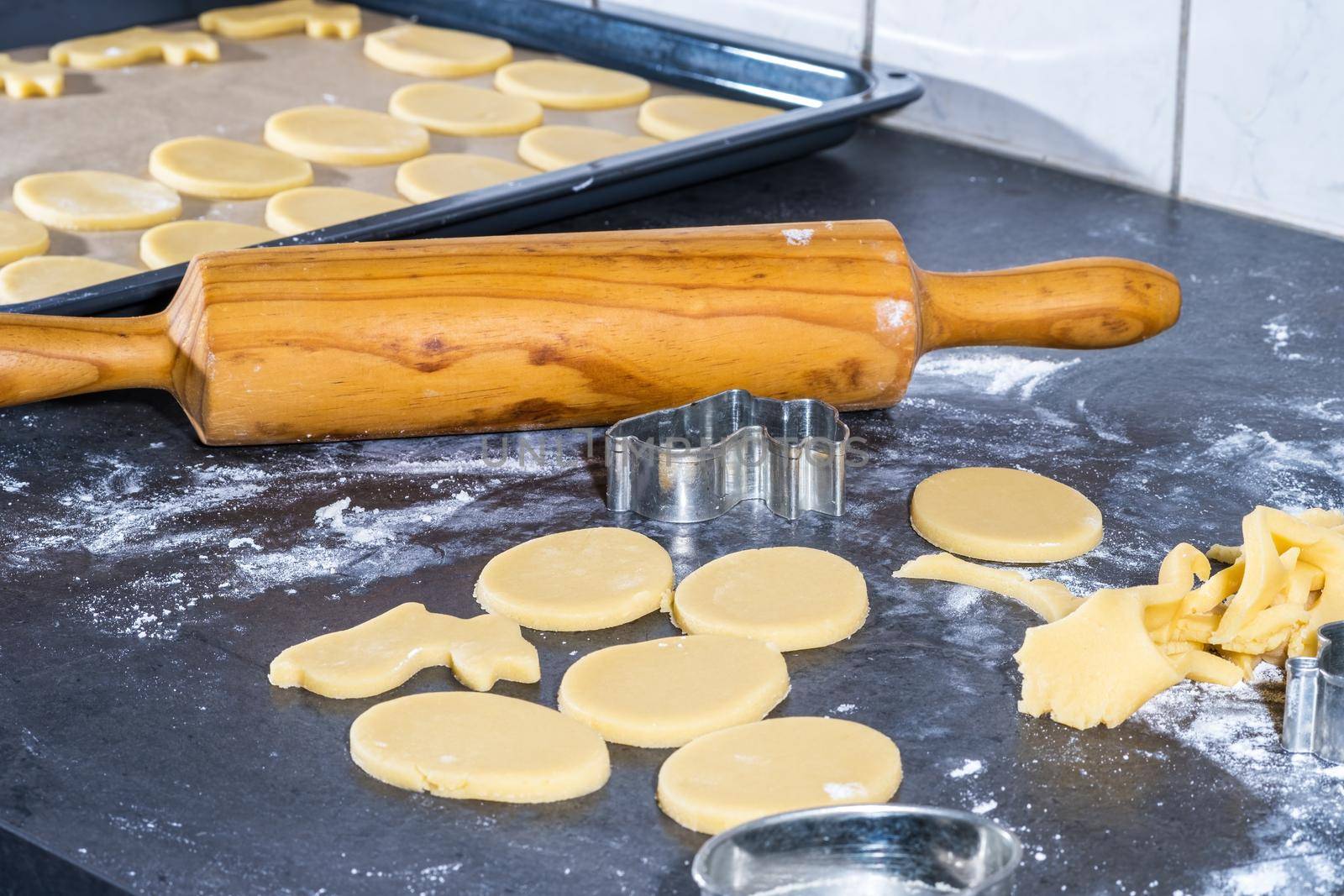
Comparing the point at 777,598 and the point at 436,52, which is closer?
the point at 777,598

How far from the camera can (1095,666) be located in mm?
1019

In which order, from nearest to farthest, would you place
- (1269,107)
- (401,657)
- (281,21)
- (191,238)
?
(401,657), (191,238), (1269,107), (281,21)

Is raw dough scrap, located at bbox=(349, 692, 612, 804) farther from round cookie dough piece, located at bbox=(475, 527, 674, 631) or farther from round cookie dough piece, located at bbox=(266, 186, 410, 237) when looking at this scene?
round cookie dough piece, located at bbox=(266, 186, 410, 237)

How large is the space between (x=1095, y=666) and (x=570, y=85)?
1.57 meters

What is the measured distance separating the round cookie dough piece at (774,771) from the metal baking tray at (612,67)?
2.73 ft

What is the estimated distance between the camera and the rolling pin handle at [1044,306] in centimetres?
144

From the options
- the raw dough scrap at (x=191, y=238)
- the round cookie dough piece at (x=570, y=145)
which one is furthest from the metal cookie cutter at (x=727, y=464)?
the round cookie dough piece at (x=570, y=145)

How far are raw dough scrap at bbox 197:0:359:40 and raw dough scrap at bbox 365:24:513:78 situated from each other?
0.08 m

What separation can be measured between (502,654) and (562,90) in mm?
1444

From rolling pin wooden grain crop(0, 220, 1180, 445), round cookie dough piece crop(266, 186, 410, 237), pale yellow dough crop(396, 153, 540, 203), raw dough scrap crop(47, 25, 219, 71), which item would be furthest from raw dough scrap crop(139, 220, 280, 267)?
raw dough scrap crop(47, 25, 219, 71)

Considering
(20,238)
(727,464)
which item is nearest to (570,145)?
(20,238)

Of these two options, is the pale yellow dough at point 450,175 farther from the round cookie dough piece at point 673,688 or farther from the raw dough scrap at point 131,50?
the round cookie dough piece at point 673,688

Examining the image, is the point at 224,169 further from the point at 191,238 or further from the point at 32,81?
the point at 32,81

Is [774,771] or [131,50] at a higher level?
[131,50]
